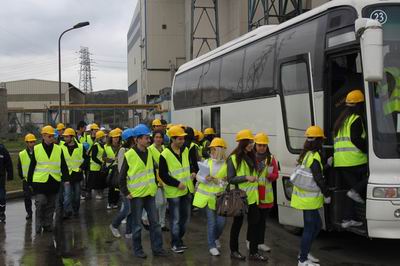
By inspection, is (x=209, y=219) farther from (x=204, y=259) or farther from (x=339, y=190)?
(x=339, y=190)

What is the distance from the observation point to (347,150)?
250 inches

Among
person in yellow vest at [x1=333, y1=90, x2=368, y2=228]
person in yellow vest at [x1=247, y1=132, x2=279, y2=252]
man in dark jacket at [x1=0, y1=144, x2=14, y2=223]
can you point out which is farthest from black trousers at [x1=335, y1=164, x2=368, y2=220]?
man in dark jacket at [x1=0, y1=144, x2=14, y2=223]

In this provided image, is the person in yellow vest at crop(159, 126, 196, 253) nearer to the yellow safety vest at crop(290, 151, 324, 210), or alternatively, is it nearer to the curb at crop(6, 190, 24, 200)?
the yellow safety vest at crop(290, 151, 324, 210)

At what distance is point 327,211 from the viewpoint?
6.81 m

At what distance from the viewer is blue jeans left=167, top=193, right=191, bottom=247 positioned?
23.8 ft

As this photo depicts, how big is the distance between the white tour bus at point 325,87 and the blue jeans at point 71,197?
3448mm

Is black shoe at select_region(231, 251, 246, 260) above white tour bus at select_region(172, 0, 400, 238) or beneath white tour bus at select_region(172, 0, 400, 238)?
beneath

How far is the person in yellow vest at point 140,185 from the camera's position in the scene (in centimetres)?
691

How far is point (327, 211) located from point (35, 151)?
5038 mm

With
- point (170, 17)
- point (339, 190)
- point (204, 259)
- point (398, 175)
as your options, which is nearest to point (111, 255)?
point (204, 259)

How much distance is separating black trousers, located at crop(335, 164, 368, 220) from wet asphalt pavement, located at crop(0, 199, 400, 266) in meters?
0.75

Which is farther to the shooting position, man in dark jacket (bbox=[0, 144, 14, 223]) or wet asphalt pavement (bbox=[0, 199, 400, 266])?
man in dark jacket (bbox=[0, 144, 14, 223])

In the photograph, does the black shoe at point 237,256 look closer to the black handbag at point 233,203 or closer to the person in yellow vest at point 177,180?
the black handbag at point 233,203

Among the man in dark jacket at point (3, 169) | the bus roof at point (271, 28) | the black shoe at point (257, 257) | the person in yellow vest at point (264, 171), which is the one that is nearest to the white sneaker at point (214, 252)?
the black shoe at point (257, 257)
